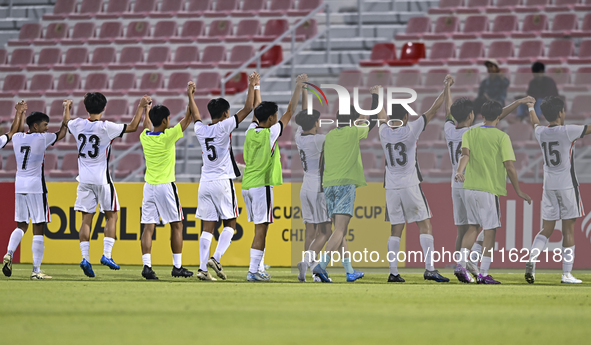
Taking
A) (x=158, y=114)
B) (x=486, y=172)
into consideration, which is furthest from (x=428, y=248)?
(x=158, y=114)

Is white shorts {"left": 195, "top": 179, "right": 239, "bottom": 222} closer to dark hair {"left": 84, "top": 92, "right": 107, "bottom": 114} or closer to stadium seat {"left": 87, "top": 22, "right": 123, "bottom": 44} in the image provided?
dark hair {"left": 84, "top": 92, "right": 107, "bottom": 114}

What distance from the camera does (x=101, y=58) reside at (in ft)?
61.4

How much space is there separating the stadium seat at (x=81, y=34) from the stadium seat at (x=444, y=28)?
7978 millimetres

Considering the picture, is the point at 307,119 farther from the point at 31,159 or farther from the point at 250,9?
the point at 250,9

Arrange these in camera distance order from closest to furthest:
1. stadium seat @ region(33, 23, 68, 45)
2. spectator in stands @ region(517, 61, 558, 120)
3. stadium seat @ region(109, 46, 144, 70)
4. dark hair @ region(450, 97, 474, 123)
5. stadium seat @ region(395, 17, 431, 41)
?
1. dark hair @ region(450, 97, 474, 123)
2. spectator in stands @ region(517, 61, 558, 120)
3. stadium seat @ region(395, 17, 431, 41)
4. stadium seat @ region(109, 46, 144, 70)
5. stadium seat @ region(33, 23, 68, 45)

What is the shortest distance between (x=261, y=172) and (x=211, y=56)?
→ 30.9 feet

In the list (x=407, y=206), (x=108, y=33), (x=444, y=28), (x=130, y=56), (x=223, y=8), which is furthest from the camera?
(x=108, y=33)

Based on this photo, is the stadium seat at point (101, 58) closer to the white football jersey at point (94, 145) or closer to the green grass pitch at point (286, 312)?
the white football jersey at point (94, 145)

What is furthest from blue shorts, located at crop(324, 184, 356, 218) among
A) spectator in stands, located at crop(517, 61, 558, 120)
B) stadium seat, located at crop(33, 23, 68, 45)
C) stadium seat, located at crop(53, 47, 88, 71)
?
stadium seat, located at crop(33, 23, 68, 45)

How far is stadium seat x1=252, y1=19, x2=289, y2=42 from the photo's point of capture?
58.1 feet

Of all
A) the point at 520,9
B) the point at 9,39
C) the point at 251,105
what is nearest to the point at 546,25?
the point at 520,9

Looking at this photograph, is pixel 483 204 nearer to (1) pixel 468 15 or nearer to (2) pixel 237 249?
(2) pixel 237 249

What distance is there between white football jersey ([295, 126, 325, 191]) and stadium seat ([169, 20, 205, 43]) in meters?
9.69

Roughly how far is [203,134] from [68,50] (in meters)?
11.1
